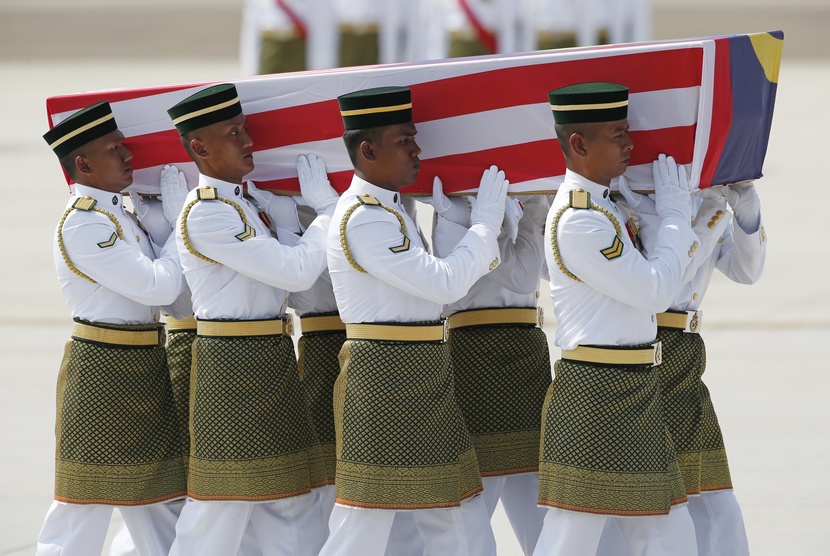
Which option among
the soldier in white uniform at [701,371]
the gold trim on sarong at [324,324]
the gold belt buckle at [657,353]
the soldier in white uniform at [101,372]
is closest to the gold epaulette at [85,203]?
the soldier in white uniform at [101,372]

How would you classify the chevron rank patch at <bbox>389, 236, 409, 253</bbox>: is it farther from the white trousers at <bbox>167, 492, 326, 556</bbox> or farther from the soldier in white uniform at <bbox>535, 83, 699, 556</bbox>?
the white trousers at <bbox>167, 492, 326, 556</bbox>

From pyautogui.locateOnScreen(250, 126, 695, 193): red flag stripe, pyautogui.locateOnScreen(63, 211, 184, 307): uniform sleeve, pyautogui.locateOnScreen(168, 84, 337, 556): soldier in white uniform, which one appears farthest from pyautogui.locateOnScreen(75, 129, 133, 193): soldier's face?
pyautogui.locateOnScreen(250, 126, 695, 193): red flag stripe

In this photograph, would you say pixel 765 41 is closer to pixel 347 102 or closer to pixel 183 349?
pixel 347 102

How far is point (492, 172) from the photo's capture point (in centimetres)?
470

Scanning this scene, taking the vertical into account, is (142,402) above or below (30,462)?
above

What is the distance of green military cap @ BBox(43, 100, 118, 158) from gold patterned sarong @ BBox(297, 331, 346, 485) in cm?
93

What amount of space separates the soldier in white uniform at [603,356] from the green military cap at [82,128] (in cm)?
143

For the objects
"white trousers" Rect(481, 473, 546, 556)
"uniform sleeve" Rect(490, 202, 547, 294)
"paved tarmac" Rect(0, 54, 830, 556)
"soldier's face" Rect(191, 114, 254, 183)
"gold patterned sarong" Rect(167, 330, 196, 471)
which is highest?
"soldier's face" Rect(191, 114, 254, 183)

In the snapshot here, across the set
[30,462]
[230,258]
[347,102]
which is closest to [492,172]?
[347,102]

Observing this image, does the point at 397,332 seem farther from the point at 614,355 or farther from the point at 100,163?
the point at 100,163

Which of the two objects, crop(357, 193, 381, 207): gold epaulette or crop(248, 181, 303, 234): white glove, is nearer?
crop(357, 193, 381, 207): gold epaulette

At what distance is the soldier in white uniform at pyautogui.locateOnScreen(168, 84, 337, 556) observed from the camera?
15.5 feet

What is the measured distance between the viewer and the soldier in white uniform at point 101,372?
4879 millimetres

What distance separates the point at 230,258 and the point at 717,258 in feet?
5.12
